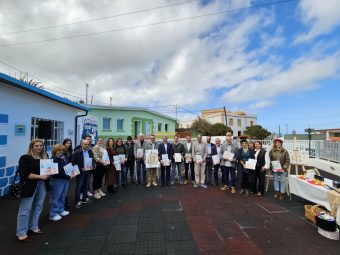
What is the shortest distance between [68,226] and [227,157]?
4.81 metres

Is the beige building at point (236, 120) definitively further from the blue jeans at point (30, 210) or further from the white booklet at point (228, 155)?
the blue jeans at point (30, 210)

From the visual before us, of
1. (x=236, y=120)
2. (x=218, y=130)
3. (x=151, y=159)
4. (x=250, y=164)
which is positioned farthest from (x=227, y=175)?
(x=236, y=120)

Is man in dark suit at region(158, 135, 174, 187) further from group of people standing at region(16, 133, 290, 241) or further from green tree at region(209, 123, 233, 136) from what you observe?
green tree at region(209, 123, 233, 136)

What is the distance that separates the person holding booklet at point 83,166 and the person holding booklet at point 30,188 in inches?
48.8

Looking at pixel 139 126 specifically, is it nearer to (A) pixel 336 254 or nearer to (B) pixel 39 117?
(B) pixel 39 117

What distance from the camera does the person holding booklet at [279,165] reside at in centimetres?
619

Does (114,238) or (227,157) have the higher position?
(227,157)

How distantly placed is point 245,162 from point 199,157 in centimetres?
156

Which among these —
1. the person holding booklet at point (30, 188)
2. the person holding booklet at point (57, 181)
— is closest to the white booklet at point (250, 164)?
the person holding booklet at point (57, 181)

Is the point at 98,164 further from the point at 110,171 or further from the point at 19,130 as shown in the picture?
the point at 19,130

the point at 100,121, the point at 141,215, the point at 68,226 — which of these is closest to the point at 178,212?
the point at 141,215

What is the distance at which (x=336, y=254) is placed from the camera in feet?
11.2

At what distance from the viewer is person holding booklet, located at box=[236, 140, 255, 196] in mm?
6645

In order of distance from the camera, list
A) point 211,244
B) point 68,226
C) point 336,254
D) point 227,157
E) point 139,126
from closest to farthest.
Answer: point 336,254 → point 211,244 → point 68,226 → point 227,157 → point 139,126
